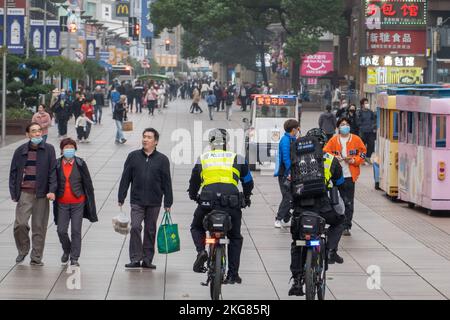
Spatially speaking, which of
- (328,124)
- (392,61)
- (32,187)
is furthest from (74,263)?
(392,61)

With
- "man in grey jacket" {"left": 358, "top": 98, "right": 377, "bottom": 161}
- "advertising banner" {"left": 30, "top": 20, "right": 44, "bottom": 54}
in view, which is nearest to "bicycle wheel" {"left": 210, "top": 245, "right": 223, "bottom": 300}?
"man in grey jacket" {"left": 358, "top": 98, "right": 377, "bottom": 161}

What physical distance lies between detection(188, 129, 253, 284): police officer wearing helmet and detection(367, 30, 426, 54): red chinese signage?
51.8 meters

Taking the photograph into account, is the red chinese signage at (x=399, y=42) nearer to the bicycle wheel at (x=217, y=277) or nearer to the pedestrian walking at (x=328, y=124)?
the pedestrian walking at (x=328, y=124)

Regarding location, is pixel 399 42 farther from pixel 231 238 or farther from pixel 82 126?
pixel 231 238

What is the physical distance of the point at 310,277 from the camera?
450 inches

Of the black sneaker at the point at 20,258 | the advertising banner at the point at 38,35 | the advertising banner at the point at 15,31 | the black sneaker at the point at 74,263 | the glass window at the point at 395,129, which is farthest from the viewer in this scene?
the advertising banner at the point at 38,35

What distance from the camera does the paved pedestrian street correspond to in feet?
41.8

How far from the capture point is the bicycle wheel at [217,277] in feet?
38.4

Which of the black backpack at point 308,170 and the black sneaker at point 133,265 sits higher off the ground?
the black backpack at point 308,170

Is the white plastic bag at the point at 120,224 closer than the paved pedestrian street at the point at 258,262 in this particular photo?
No

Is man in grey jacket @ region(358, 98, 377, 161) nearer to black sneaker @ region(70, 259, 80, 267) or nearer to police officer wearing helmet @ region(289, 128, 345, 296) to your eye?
black sneaker @ region(70, 259, 80, 267)

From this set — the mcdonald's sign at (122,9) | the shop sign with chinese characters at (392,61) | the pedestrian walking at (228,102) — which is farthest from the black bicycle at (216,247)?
the mcdonald's sign at (122,9)

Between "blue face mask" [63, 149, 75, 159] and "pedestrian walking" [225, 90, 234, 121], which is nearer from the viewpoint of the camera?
"blue face mask" [63, 149, 75, 159]

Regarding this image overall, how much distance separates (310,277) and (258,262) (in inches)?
145
